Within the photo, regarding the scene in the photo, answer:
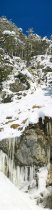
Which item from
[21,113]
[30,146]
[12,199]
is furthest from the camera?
[21,113]

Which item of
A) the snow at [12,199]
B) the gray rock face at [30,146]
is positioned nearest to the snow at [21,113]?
the gray rock face at [30,146]

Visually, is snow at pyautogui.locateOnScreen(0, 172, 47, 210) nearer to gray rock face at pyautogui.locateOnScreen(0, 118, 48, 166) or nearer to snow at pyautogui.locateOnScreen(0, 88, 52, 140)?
gray rock face at pyautogui.locateOnScreen(0, 118, 48, 166)

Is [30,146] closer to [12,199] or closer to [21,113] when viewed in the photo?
[21,113]

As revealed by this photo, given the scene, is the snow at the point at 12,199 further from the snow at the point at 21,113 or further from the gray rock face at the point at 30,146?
the snow at the point at 21,113

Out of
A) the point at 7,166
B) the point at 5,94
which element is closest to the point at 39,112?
the point at 7,166

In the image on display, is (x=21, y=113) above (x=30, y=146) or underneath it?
above

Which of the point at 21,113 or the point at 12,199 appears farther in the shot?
the point at 21,113

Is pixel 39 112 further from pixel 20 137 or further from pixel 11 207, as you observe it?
pixel 11 207

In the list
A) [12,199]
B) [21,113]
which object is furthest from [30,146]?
→ [12,199]
